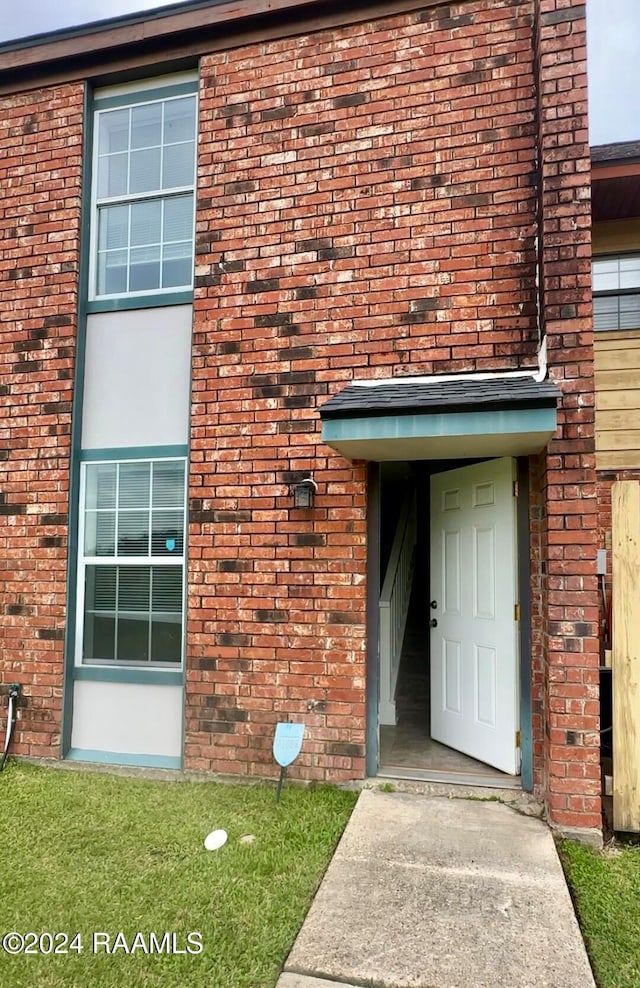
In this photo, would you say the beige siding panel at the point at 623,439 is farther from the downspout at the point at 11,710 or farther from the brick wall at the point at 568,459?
the downspout at the point at 11,710

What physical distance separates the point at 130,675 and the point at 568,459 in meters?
3.59

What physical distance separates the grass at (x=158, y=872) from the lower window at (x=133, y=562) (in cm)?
101

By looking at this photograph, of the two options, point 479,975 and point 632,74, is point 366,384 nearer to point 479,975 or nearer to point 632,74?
point 479,975

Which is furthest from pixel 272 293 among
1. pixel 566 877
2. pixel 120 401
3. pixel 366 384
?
pixel 566 877

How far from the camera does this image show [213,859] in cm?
334

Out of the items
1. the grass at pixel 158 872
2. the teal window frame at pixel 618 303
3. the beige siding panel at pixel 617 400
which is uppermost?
the teal window frame at pixel 618 303

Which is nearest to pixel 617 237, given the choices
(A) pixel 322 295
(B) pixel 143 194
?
(A) pixel 322 295

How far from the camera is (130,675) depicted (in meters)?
4.79

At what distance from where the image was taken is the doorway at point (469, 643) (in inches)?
168

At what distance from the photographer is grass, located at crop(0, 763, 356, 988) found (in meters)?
2.56

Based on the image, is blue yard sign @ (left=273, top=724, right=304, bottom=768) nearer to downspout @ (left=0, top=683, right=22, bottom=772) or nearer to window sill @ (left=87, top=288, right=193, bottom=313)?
downspout @ (left=0, top=683, right=22, bottom=772)

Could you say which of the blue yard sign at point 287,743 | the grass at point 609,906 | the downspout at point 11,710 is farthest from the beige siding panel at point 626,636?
the downspout at point 11,710

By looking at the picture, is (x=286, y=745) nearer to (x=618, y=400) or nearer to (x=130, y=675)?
(x=130, y=675)

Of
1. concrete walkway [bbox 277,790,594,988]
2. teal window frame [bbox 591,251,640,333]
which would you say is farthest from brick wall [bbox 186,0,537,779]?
teal window frame [bbox 591,251,640,333]
